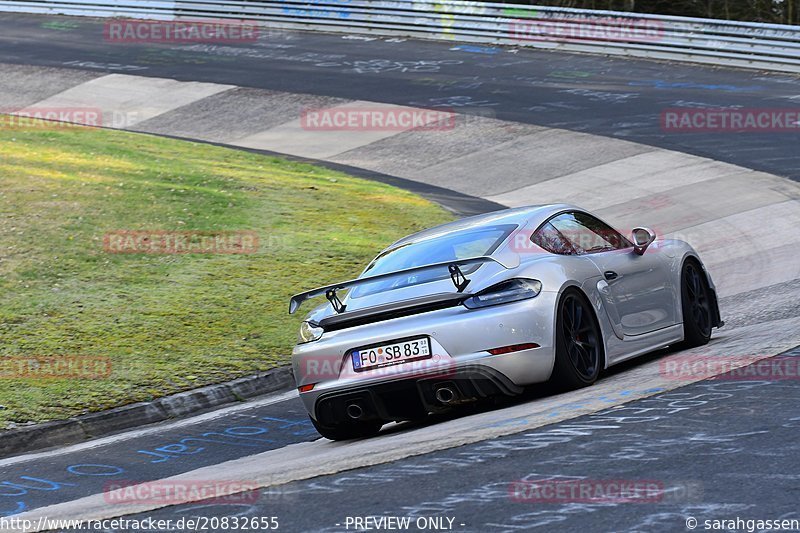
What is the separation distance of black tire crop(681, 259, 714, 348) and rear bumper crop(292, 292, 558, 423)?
2.11 meters

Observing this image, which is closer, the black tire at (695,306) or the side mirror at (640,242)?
the side mirror at (640,242)

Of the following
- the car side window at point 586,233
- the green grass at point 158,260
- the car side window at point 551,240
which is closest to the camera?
the car side window at point 551,240

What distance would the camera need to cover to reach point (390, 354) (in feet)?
25.0

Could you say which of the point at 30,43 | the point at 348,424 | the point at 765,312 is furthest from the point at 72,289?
the point at 30,43

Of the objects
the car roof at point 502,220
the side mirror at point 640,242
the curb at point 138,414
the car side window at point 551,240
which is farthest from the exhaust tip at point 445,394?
the curb at point 138,414

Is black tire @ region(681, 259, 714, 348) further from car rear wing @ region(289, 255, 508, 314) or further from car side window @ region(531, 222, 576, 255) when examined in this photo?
car rear wing @ region(289, 255, 508, 314)

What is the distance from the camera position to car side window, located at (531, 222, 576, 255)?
331 inches

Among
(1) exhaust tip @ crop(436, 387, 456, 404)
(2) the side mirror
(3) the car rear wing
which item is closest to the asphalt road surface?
(2) the side mirror

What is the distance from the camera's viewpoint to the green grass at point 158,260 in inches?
428

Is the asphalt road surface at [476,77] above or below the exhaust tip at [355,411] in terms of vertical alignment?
above

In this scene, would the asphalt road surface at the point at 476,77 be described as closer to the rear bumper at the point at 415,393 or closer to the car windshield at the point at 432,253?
the car windshield at the point at 432,253

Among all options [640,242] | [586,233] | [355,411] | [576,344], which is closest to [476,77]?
[640,242]

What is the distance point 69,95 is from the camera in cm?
2878

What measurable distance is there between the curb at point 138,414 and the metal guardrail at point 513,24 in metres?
18.6
